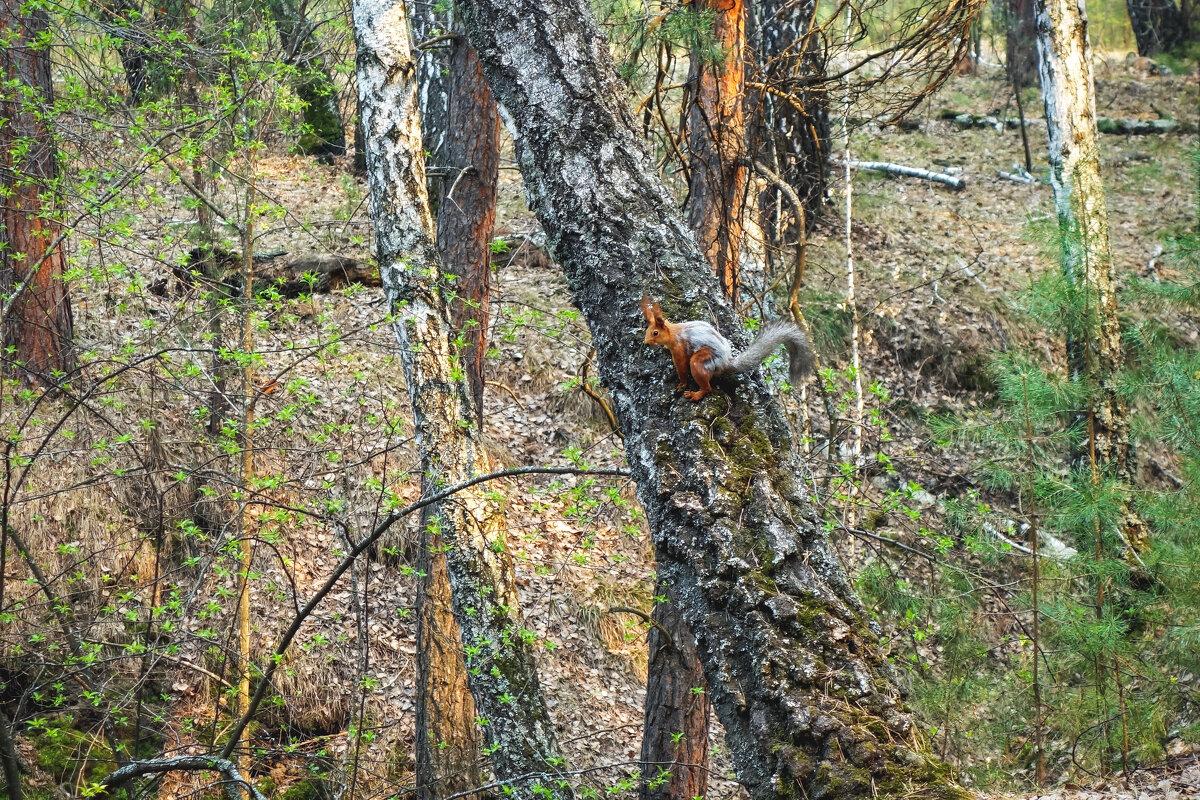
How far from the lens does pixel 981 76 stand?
17141 millimetres

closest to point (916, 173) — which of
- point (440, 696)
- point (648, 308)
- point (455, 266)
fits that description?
point (455, 266)

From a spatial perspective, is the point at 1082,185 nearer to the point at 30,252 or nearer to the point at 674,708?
the point at 674,708

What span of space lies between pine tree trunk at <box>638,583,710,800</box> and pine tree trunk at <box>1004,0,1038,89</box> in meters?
11.3

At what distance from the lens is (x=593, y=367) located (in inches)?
308

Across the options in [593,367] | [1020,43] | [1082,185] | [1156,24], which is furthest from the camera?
[1156,24]

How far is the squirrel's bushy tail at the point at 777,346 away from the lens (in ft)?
7.32

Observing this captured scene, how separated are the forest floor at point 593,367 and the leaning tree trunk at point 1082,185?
520mm

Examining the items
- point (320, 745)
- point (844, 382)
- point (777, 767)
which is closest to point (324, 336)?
point (320, 745)

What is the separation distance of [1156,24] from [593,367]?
15.7 metres

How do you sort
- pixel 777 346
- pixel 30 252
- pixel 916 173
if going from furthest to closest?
pixel 916 173 → pixel 30 252 → pixel 777 346

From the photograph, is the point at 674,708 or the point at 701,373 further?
the point at 674,708

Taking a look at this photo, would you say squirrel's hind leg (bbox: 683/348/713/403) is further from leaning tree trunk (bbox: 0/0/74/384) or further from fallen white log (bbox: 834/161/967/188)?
fallen white log (bbox: 834/161/967/188)

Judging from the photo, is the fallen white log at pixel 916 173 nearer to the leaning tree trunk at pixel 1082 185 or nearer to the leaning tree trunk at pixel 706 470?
the leaning tree trunk at pixel 1082 185

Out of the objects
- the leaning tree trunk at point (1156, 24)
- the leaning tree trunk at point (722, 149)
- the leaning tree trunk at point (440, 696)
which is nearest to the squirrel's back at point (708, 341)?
the leaning tree trunk at point (722, 149)
